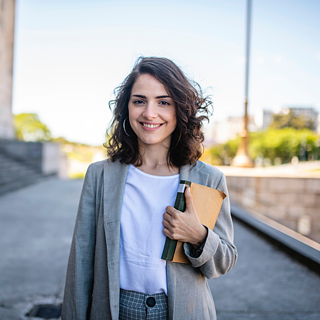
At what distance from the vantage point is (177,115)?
1500 millimetres

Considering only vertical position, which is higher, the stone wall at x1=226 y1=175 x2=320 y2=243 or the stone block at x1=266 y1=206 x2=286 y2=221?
the stone wall at x1=226 y1=175 x2=320 y2=243

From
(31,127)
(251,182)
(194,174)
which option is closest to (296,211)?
(251,182)

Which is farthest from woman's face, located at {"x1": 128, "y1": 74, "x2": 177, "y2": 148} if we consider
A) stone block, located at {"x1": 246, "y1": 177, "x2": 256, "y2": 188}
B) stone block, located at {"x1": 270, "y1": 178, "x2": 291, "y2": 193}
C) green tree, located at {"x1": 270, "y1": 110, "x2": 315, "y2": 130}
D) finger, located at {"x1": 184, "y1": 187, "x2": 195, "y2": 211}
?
green tree, located at {"x1": 270, "y1": 110, "x2": 315, "y2": 130}

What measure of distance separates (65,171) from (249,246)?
18461 mm

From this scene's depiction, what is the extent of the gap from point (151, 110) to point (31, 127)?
46.2 m

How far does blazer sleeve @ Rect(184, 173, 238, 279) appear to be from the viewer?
4.14 ft

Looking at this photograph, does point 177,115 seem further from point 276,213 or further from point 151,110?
point 276,213

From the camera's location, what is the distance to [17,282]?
3.20 meters

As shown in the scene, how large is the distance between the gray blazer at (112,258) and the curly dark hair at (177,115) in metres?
0.09

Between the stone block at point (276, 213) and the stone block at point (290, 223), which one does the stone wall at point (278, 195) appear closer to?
the stone block at point (276, 213)

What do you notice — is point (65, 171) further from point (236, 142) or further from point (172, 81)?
point (236, 142)

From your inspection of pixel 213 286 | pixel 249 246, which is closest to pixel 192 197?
pixel 213 286

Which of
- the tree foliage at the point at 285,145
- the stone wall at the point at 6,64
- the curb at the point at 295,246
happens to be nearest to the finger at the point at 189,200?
the curb at the point at 295,246

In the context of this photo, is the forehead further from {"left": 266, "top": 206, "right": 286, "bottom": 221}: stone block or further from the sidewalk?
{"left": 266, "top": 206, "right": 286, "bottom": 221}: stone block
